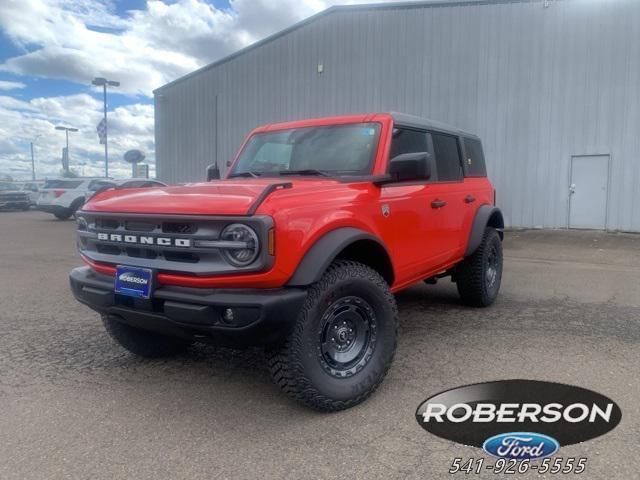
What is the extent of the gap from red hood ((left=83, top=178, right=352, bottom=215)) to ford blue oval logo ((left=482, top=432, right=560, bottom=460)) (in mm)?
1724

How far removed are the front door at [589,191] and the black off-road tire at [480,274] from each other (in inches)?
336

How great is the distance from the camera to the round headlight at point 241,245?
262cm

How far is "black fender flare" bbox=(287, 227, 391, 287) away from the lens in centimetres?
274

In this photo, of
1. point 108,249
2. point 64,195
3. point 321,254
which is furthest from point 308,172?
point 64,195

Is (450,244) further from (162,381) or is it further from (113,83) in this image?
(113,83)

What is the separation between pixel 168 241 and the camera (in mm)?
2828

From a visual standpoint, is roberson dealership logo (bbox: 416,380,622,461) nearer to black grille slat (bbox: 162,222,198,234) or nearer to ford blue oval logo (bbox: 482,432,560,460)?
ford blue oval logo (bbox: 482,432,560,460)

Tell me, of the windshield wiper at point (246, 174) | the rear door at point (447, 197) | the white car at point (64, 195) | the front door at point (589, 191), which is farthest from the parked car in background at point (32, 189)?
the rear door at point (447, 197)

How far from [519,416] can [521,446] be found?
310mm

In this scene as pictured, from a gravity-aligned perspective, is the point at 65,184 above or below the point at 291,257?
above

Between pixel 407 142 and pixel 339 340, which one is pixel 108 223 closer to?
pixel 339 340

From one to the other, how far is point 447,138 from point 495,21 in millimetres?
10155

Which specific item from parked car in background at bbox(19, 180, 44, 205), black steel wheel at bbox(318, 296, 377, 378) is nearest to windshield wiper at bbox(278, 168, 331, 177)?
black steel wheel at bbox(318, 296, 377, 378)

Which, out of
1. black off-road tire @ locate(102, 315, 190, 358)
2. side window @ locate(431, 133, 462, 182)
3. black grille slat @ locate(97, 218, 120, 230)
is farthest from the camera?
side window @ locate(431, 133, 462, 182)
